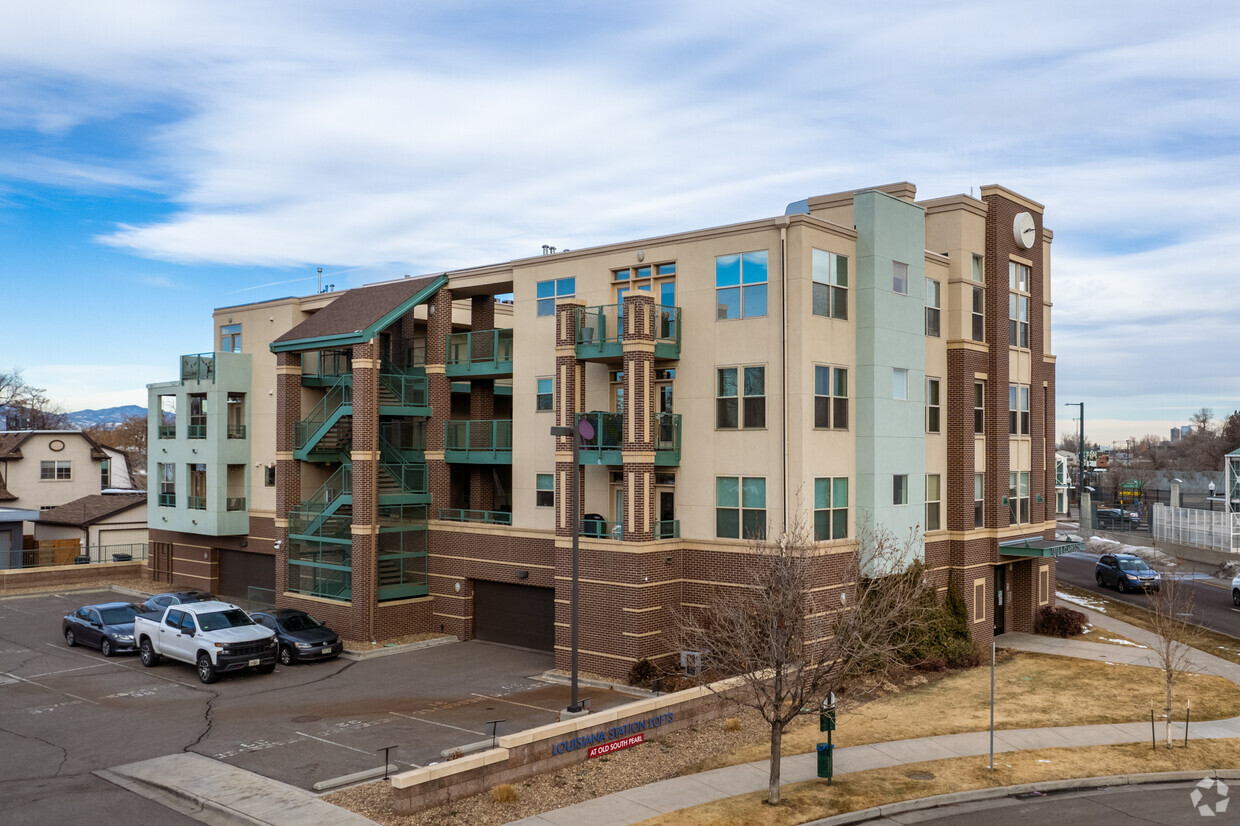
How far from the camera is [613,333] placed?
91.6 feet

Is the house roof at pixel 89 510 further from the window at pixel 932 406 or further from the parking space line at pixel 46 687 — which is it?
the window at pixel 932 406

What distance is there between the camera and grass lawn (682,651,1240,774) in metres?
20.9

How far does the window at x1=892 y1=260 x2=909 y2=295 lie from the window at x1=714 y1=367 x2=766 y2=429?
5506 mm

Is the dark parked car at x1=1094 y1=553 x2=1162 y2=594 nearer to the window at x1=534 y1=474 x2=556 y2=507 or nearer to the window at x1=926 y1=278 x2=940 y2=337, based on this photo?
the window at x1=926 y1=278 x2=940 y2=337

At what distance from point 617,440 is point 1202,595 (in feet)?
110

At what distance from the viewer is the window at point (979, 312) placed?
31938mm

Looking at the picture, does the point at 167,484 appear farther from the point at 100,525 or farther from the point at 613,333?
the point at 613,333

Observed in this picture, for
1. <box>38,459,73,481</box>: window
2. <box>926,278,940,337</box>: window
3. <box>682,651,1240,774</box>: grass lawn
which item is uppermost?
<box>926,278,940,337</box>: window

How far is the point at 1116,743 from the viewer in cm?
2059

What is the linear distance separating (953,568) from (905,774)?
14.2 meters

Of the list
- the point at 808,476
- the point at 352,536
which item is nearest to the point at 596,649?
the point at 808,476

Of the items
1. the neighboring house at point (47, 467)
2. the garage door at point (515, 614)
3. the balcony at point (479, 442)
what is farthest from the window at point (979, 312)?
the neighboring house at point (47, 467)

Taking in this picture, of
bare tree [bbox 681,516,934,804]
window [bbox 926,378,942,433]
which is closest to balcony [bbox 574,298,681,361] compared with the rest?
bare tree [bbox 681,516,934,804]

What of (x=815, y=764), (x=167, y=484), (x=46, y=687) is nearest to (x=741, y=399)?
(x=815, y=764)
